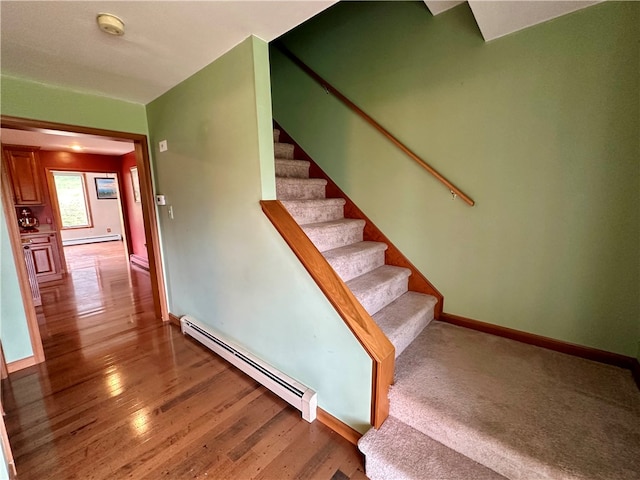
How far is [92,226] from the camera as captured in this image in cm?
857

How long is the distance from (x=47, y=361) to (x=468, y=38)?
162 inches

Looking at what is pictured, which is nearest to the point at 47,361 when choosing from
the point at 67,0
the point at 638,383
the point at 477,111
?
the point at 67,0

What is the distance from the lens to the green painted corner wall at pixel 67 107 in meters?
1.88

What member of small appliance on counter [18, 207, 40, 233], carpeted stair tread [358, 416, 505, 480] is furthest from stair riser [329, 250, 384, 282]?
small appliance on counter [18, 207, 40, 233]

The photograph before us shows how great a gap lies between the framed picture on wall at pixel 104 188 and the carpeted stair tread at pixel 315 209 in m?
9.38

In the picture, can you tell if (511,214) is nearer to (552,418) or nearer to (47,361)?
(552,418)

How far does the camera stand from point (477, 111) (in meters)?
1.81

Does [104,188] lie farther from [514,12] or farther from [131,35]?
[514,12]

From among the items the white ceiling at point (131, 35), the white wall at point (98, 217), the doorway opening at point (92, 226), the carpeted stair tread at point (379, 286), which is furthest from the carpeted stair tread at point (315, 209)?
the white wall at point (98, 217)

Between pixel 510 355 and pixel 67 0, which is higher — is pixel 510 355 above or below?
below

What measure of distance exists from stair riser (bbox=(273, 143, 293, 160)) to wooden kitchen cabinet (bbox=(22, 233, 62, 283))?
14.8 ft

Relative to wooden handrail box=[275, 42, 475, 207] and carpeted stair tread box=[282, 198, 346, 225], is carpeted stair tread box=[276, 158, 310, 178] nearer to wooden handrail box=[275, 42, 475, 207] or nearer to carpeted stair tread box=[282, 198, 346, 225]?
carpeted stair tread box=[282, 198, 346, 225]

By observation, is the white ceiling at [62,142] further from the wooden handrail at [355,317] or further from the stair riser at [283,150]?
the wooden handrail at [355,317]

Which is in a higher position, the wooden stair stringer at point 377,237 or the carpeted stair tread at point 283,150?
the carpeted stair tread at point 283,150
